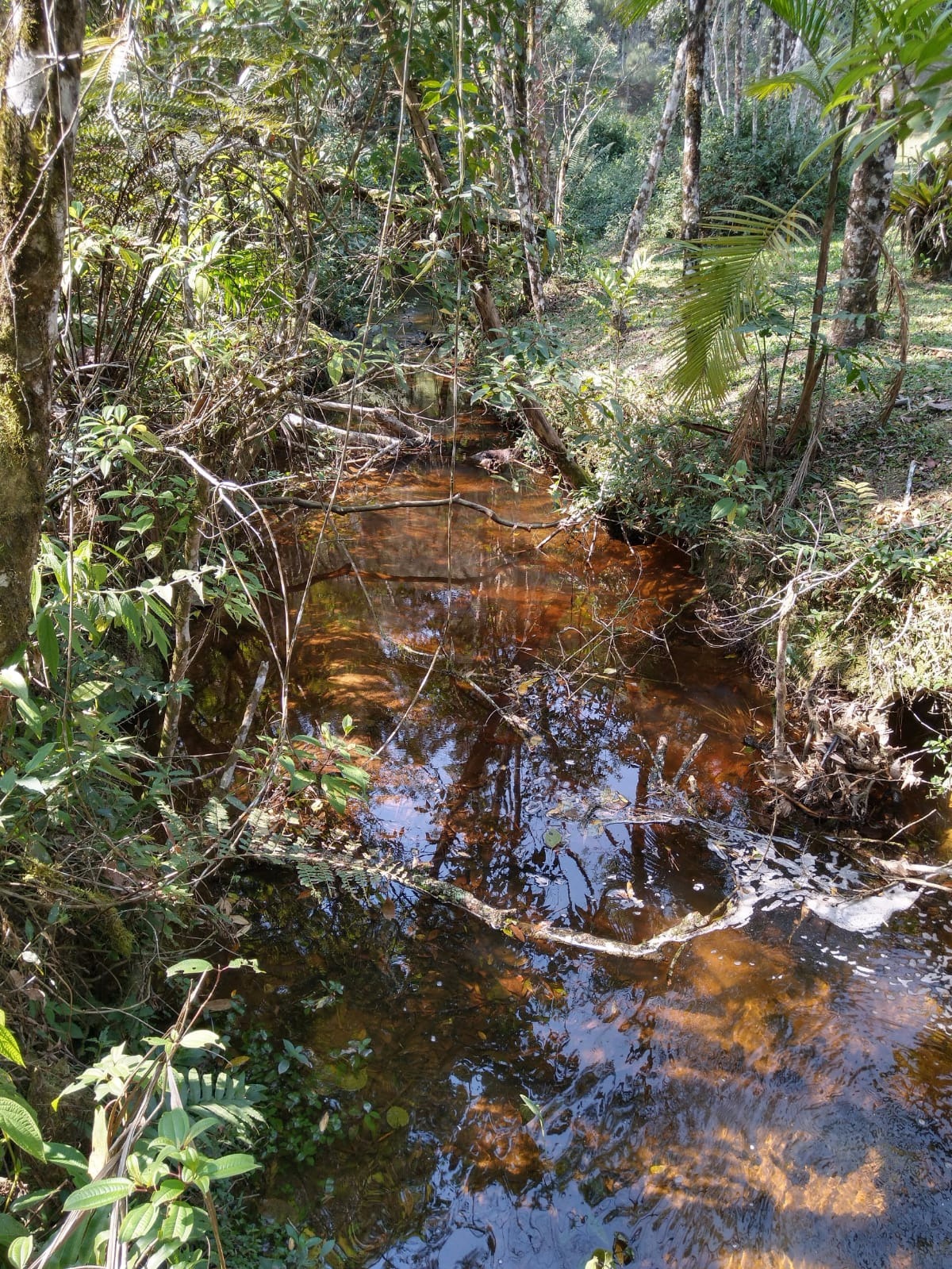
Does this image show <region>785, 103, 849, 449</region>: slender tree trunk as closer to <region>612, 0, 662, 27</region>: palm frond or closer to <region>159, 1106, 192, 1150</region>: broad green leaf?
<region>612, 0, 662, 27</region>: palm frond

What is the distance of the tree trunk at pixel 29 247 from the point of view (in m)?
1.43

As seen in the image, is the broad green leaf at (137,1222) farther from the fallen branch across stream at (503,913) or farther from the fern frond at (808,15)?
the fern frond at (808,15)

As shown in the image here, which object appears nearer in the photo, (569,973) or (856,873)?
(569,973)

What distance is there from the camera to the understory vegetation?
68.5 inches

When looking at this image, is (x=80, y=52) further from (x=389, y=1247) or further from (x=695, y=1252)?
(x=695, y=1252)

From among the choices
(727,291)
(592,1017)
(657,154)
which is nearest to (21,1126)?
(592,1017)

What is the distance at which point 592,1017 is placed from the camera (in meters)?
2.96

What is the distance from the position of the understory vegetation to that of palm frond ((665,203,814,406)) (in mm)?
23

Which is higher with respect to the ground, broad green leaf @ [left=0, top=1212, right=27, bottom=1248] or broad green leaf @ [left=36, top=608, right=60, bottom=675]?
broad green leaf @ [left=36, top=608, right=60, bottom=675]

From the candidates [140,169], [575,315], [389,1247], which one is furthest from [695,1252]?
[575,315]

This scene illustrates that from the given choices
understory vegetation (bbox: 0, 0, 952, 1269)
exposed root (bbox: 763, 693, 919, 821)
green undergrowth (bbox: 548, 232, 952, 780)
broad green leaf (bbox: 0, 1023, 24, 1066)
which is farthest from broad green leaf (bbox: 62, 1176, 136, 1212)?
green undergrowth (bbox: 548, 232, 952, 780)

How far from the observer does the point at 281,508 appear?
5.75 m

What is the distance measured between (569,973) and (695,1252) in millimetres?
999

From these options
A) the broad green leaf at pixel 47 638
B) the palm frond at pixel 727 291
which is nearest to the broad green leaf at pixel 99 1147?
the broad green leaf at pixel 47 638
